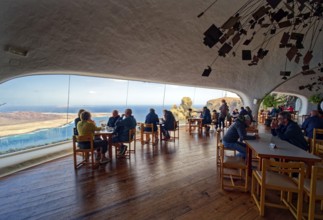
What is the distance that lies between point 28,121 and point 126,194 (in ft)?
15.6

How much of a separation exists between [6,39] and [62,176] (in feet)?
9.18

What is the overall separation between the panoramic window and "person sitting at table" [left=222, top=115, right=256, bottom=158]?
11.9 feet

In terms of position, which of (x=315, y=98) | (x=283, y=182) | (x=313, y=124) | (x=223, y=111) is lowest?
(x=283, y=182)

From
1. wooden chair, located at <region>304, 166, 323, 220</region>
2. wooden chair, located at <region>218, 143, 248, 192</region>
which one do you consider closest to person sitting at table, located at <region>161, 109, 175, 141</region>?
wooden chair, located at <region>218, 143, 248, 192</region>

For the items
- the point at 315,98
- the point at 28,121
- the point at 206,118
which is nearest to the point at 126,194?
the point at 28,121

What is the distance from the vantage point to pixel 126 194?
3021mm

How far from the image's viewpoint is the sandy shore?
4930 millimetres

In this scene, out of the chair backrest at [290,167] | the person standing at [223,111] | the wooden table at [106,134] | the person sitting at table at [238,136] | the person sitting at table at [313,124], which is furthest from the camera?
the person standing at [223,111]

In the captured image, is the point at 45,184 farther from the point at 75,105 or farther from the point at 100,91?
the point at 100,91

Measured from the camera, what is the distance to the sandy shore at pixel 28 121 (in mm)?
4930

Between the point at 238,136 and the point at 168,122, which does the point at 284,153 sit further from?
the point at 168,122

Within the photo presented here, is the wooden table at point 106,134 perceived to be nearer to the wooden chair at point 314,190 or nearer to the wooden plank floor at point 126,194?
the wooden plank floor at point 126,194

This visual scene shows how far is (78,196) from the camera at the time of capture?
9.78ft

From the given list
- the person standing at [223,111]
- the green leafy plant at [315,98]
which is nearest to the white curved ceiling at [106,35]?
the person standing at [223,111]
